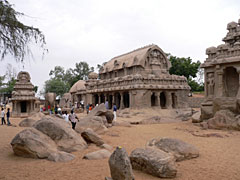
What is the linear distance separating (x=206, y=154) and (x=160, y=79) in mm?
20703

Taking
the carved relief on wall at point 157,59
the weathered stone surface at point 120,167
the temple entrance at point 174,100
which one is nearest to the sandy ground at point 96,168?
the weathered stone surface at point 120,167

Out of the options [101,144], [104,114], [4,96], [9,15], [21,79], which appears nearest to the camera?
[9,15]

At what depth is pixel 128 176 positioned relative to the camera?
5.02 metres

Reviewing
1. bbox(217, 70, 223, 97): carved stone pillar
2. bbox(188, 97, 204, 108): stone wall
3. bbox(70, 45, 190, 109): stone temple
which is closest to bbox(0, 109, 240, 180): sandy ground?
bbox(217, 70, 223, 97): carved stone pillar

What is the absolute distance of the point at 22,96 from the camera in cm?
2747

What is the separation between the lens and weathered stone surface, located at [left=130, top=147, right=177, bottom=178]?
599 cm

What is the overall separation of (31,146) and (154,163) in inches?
180

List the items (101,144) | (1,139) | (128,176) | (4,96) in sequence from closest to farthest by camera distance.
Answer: (128,176) < (101,144) < (1,139) < (4,96)

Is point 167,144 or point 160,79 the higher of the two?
point 160,79

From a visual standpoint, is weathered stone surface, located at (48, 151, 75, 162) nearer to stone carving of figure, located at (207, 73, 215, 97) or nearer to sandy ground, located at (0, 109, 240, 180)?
sandy ground, located at (0, 109, 240, 180)

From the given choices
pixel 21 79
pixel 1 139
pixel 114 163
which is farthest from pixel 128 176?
pixel 21 79

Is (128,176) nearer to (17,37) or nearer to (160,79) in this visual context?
(17,37)

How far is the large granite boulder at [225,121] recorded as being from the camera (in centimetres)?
1382

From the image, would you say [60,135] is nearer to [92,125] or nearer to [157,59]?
[92,125]
